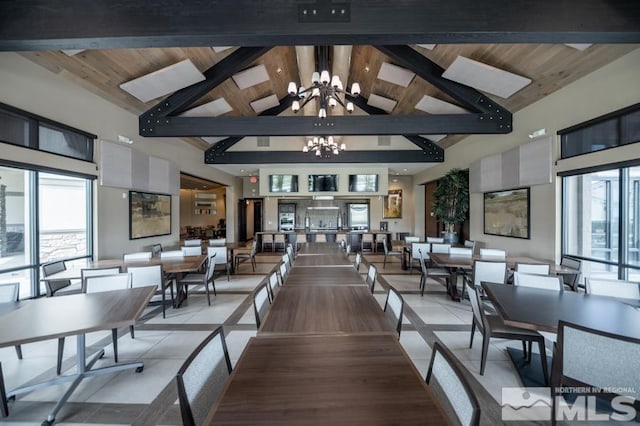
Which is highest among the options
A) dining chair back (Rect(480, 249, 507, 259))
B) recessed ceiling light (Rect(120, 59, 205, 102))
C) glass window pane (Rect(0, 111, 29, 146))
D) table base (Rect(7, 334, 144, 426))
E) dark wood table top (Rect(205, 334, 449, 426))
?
recessed ceiling light (Rect(120, 59, 205, 102))

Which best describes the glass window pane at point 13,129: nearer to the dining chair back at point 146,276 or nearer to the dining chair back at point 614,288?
the dining chair back at point 146,276

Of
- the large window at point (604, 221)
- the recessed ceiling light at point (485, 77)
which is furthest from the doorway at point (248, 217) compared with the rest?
the large window at point (604, 221)

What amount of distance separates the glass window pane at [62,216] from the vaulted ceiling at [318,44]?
1579 mm

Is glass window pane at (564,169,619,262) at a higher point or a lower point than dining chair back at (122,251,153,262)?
higher

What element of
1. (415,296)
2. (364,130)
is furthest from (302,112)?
(415,296)

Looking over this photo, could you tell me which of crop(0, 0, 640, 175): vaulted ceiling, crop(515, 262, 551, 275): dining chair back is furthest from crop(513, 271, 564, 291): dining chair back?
crop(0, 0, 640, 175): vaulted ceiling

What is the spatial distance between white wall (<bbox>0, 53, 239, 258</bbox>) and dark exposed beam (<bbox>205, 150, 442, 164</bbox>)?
1909 millimetres

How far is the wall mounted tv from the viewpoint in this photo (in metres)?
9.11

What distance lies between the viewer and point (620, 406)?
4.64 feet

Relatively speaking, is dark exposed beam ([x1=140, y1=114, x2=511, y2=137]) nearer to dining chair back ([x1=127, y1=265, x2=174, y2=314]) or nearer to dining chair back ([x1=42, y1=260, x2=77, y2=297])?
dining chair back ([x1=42, y1=260, x2=77, y2=297])

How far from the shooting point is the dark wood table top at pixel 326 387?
3.05ft

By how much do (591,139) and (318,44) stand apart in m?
3.98

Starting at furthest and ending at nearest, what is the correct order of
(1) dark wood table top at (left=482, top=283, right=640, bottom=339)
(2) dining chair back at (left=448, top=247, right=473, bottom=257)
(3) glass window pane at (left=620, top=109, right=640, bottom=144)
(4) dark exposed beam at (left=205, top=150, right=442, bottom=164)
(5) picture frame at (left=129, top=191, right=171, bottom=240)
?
(4) dark exposed beam at (left=205, top=150, right=442, bottom=164) < (5) picture frame at (left=129, top=191, right=171, bottom=240) < (2) dining chair back at (left=448, top=247, right=473, bottom=257) < (3) glass window pane at (left=620, top=109, right=640, bottom=144) < (1) dark wood table top at (left=482, top=283, right=640, bottom=339)

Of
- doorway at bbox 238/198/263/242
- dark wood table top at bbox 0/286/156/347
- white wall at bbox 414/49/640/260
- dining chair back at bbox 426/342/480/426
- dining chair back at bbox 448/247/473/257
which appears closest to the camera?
dining chair back at bbox 426/342/480/426
